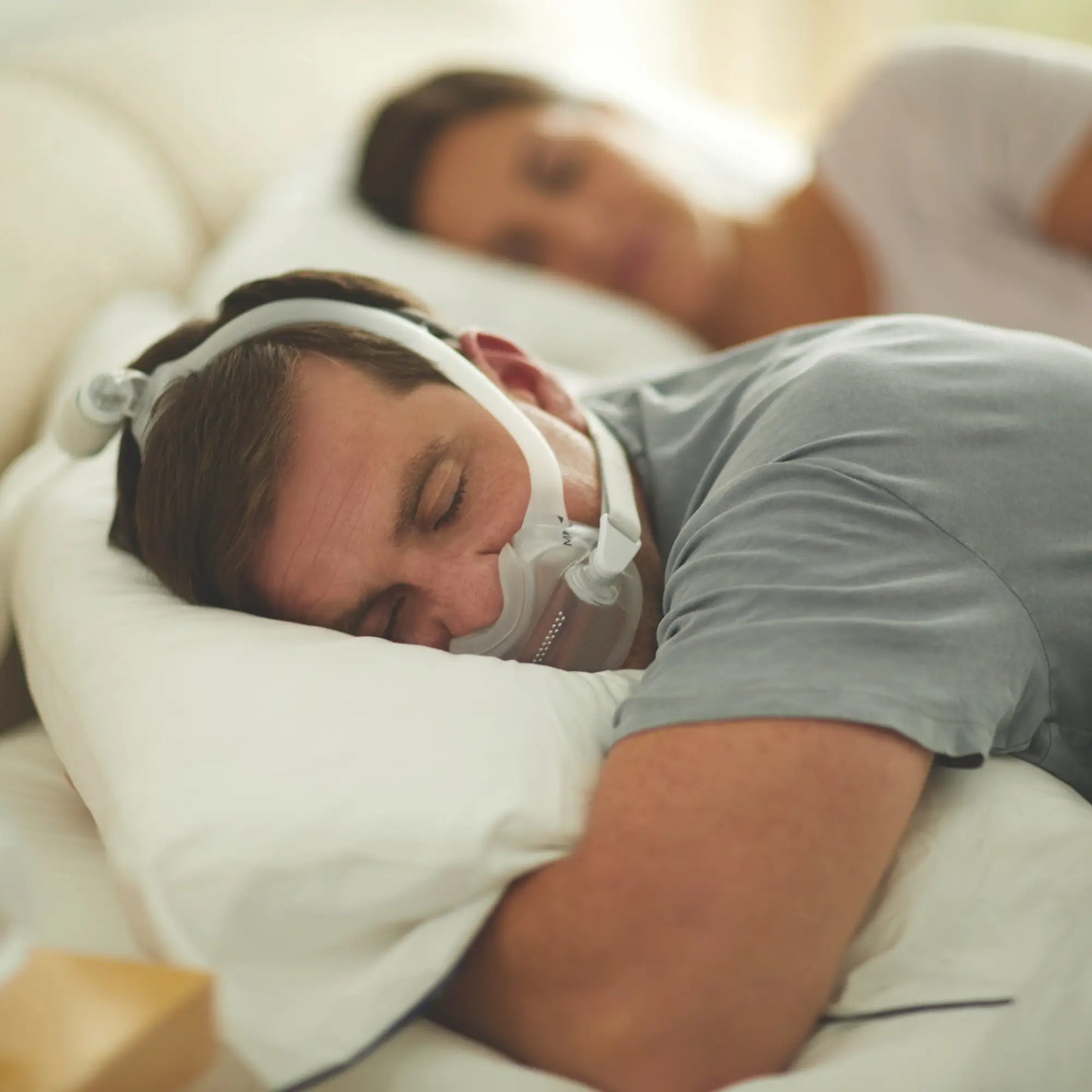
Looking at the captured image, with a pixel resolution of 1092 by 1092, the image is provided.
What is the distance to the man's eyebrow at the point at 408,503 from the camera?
968mm

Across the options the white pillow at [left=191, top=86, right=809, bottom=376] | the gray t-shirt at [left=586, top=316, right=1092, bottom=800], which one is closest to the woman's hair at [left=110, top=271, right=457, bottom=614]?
the gray t-shirt at [left=586, top=316, right=1092, bottom=800]

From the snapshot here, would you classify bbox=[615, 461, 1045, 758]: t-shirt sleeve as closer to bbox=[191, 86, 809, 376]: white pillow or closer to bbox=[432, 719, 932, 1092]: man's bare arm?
bbox=[432, 719, 932, 1092]: man's bare arm

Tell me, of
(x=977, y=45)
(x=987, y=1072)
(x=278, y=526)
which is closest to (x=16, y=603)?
(x=278, y=526)

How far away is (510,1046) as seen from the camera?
805 millimetres

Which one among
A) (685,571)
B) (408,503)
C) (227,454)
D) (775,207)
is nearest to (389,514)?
(408,503)

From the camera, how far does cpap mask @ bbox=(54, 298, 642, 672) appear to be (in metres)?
0.98

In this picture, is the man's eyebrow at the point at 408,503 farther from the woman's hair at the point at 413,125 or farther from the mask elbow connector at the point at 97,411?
the woman's hair at the point at 413,125

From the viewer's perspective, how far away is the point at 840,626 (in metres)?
0.79

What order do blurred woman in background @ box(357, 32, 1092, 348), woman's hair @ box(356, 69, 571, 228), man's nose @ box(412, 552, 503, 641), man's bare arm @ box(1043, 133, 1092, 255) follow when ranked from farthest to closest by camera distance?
woman's hair @ box(356, 69, 571, 228)
blurred woman in background @ box(357, 32, 1092, 348)
man's bare arm @ box(1043, 133, 1092, 255)
man's nose @ box(412, 552, 503, 641)

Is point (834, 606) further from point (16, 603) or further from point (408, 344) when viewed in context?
point (16, 603)

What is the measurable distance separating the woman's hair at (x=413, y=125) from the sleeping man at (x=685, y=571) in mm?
940

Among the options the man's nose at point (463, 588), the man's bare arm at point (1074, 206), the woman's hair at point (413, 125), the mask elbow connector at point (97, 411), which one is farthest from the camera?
the woman's hair at point (413, 125)

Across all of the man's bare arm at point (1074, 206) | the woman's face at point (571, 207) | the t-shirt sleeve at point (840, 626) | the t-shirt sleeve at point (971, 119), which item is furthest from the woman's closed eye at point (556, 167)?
the t-shirt sleeve at point (840, 626)

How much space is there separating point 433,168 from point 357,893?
158 centimetres
